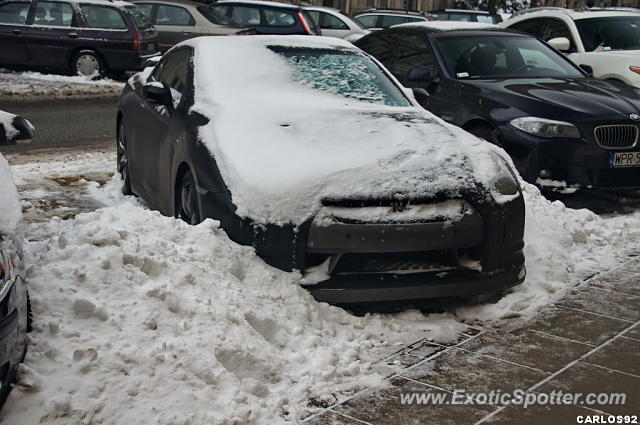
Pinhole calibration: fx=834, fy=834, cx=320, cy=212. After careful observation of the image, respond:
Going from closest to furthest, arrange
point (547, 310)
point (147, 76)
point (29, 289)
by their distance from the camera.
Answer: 1. point (29, 289)
2. point (547, 310)
3. point (147, 76)

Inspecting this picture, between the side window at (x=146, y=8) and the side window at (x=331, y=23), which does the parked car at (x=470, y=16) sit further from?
the side window at (x=146, y=8)

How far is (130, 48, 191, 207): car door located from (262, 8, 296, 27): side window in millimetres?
12428

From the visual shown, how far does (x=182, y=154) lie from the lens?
537cm

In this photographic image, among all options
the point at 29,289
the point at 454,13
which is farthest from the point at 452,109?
the point at 454,13

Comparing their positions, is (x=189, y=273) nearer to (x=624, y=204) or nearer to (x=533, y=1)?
(x=624, y=204)

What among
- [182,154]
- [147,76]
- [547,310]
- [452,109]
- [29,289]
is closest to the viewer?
[29,289]

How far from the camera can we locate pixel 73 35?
1652cm

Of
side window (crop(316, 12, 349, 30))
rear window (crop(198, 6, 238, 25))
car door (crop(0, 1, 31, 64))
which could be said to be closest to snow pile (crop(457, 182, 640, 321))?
car door (crop(0, 1, 31, 64))

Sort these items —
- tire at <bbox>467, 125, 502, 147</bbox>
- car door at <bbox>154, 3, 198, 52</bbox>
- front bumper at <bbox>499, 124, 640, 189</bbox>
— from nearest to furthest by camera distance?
front bumper at <bbox>499, 124, 640, 189</bbox>
tire at <bbox>467, 125, 502, 147</bbox>
car door at <bbox>154, 3, 198, 52</bbox>

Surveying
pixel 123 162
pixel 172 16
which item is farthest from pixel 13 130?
pixel 172 16

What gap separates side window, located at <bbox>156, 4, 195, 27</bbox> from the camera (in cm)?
1877

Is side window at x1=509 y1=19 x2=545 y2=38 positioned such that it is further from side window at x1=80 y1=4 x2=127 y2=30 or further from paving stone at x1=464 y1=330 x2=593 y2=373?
side window at x1=80 y1=4 x2=127 y2=30

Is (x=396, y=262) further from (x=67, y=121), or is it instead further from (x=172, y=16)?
(x=172, y=16)

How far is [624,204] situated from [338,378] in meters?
5.02
